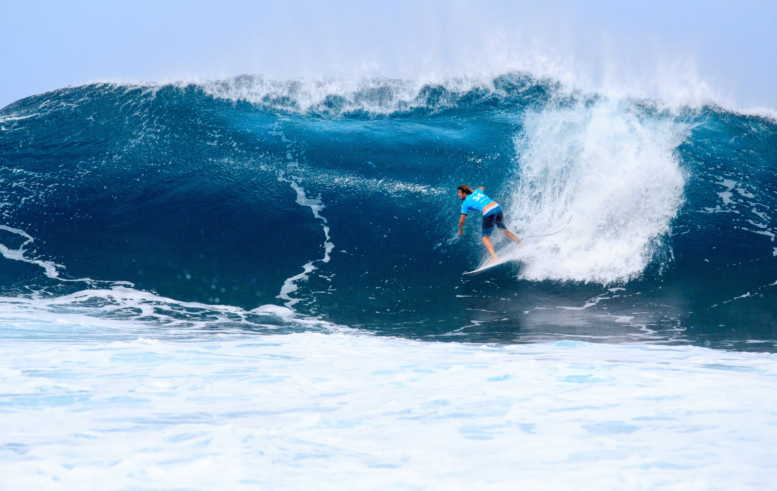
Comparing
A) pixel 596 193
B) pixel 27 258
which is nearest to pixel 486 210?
pixel 596 193

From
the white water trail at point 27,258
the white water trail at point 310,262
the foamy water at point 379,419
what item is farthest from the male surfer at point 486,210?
the white water trail at point 27,258

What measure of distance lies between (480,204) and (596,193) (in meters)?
1.86

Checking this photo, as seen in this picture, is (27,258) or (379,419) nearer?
(379,419)

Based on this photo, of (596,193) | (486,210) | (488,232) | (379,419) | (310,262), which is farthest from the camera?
(596,193)

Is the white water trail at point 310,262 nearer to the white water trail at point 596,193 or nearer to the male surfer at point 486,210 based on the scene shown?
the male surfer at point 486,210

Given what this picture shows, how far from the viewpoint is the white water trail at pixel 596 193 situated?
274 inches

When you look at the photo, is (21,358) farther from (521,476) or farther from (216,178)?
(216,178)

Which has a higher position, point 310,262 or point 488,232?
point 488,232

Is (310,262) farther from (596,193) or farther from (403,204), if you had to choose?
(596,193)

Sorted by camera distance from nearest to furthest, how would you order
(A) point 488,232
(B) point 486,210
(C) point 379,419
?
1. (C) point 379,419
2. (B) point 486,210
3. (A) point 488,232

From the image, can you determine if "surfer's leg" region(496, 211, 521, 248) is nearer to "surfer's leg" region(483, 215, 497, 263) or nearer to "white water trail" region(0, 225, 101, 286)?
"surfer's leg" region(483, 215, 497, 263)

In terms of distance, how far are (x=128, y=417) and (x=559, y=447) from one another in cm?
210

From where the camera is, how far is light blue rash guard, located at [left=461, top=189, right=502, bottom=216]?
7031 millimetres

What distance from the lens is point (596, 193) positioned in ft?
25.1
